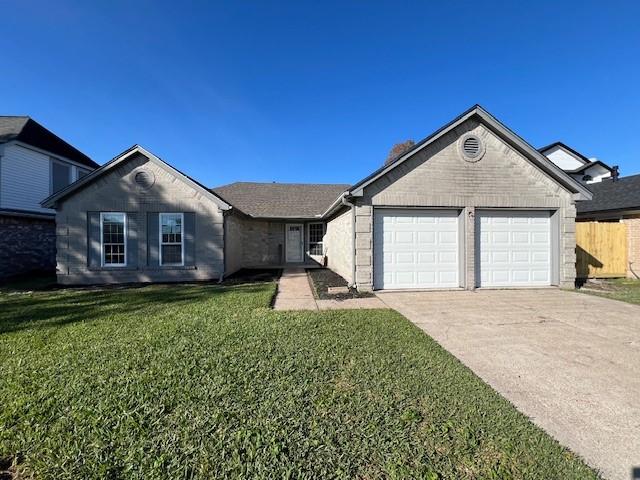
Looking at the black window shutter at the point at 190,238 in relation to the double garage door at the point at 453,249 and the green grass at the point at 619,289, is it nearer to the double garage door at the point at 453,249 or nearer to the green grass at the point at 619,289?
the double garage door at the point at 453,249

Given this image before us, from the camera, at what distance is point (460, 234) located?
9961 mm

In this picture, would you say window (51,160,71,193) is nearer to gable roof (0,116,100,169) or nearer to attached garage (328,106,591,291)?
gable roof (0,116,100,169)

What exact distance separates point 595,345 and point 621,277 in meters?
10.5

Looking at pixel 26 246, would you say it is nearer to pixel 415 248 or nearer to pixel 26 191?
pixel 26 191

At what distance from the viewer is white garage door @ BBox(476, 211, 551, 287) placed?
10.0 meters

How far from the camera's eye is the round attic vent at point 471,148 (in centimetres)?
985

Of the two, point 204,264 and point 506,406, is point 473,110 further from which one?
point 204,264

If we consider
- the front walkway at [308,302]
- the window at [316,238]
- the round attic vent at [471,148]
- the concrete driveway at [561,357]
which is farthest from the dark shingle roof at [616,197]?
the window at [316,238]

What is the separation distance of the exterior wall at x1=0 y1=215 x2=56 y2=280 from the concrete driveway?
1591 cm

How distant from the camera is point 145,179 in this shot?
11.4 metres

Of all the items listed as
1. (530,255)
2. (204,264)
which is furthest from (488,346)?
(204,264)

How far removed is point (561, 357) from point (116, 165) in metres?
13.7

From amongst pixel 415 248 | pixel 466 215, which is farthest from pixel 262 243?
pixel 466 215

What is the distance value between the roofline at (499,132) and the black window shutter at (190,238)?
6286 mm
